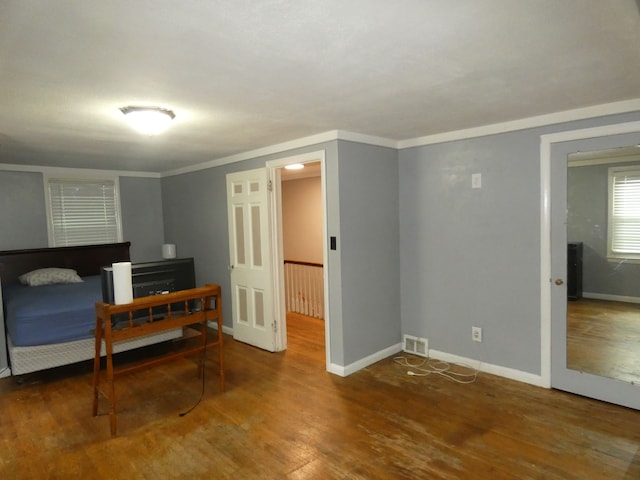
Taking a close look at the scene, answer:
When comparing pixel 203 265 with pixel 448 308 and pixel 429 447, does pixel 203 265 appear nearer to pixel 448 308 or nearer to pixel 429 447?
pixel 448 308

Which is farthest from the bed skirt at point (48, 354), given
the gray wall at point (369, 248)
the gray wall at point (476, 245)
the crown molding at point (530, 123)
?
the crown molding at point (530, 123)

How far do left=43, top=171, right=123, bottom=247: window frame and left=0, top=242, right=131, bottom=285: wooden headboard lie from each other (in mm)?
159

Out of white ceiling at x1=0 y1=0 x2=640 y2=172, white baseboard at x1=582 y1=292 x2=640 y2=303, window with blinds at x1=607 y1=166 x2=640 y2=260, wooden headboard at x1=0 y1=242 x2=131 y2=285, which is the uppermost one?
white ceiling at x1=0 y1=0 x2=640 y2=172

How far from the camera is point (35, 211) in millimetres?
4977

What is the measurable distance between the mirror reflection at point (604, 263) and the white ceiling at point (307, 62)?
0.53 meters

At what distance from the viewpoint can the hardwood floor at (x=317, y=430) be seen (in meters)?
2.29

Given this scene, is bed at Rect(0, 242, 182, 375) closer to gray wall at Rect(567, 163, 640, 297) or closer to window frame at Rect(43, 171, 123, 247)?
window frame at Rect(43, 171, 123, 247)

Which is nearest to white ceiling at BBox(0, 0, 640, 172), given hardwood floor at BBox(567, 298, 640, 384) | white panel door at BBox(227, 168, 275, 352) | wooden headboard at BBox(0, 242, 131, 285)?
white panel door at BBox(227, 168, 275, 352)

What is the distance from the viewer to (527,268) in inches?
130

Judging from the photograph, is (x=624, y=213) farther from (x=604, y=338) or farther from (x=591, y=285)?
(x=604, y=338)

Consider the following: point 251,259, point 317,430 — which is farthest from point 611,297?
point 251,259

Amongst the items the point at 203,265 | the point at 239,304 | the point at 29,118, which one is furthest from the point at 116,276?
the point at 203,265

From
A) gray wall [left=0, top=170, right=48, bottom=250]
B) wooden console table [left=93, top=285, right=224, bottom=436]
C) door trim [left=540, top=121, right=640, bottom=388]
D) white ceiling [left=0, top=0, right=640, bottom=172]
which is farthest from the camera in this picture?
gray wall [left=0, top=170, right=48, bottom=250]

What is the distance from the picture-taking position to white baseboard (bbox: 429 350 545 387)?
3.30 meters
